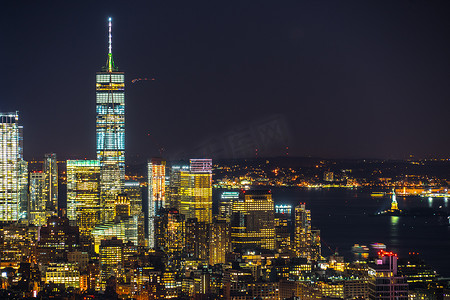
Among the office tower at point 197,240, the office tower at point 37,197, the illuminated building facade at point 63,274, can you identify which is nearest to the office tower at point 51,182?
the office tower at point 37,197

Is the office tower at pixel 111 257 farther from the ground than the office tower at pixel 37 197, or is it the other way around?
the office tower at pixel 37 197

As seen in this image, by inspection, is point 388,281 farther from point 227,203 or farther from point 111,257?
point 227,203

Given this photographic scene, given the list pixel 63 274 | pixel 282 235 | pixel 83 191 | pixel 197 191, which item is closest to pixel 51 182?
pixel 83 191

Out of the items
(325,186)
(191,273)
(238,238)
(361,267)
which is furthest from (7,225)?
(325,186)

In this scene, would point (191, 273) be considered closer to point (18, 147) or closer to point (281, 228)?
point (281, 228)

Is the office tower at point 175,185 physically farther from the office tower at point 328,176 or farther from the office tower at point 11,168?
the office tower at point 328,176

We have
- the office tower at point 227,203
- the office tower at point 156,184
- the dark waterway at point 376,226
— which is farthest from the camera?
→ the office tower at point 156,184
